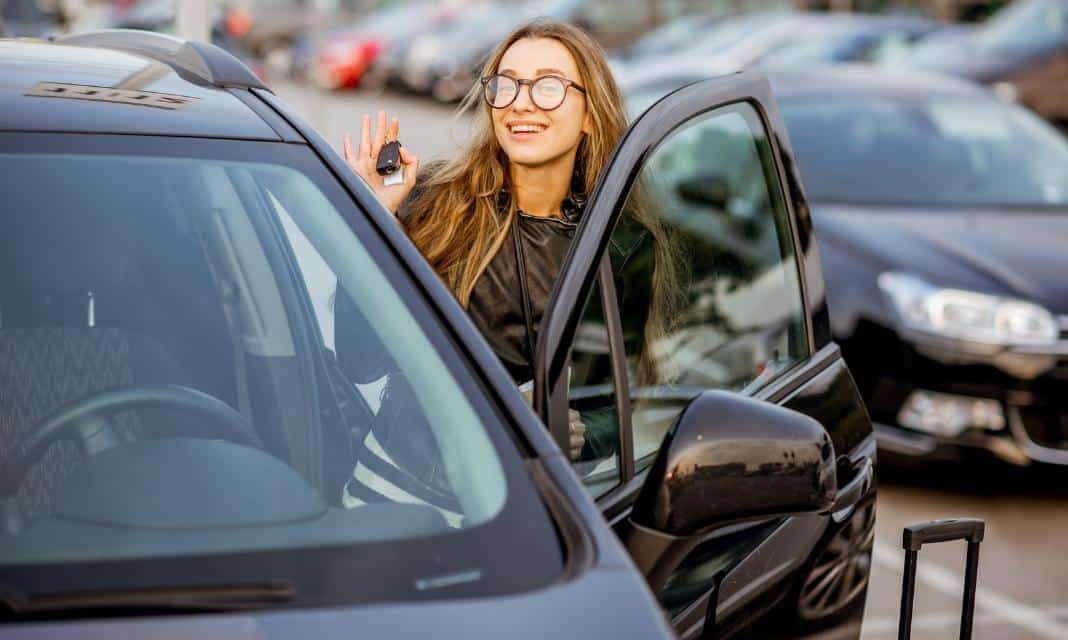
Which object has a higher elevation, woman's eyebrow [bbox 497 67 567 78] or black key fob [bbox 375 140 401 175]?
woman's eyebrow [bbox 497 67 567 78]

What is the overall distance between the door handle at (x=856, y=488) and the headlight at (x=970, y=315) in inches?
126

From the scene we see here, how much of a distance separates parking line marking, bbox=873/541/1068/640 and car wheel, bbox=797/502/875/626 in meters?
1.76

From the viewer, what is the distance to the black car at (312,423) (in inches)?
77.5

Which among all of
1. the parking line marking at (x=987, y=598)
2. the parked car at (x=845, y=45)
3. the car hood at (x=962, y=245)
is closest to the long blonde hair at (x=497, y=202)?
the parking line marking at (x=987, y=598)

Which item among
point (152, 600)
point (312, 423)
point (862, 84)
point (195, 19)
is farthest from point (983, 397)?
point (152, 600)

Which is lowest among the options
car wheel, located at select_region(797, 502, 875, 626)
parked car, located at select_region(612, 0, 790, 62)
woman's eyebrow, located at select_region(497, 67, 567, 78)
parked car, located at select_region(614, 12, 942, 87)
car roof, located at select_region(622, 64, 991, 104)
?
parked car, located at select_region(612, 0, 790, 62)

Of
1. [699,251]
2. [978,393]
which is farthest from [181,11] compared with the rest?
[978,393]

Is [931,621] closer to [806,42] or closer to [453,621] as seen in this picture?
[453,621]

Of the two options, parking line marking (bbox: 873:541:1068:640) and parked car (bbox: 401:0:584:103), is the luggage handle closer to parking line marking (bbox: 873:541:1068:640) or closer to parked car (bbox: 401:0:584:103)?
parking line marking (bbox: 873:541:1068:640)

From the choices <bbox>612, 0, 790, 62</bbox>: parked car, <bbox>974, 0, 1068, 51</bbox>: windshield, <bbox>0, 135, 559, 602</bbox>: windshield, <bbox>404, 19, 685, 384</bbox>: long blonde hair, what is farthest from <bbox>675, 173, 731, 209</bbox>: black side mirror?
<bbox>612, 0, 790, 62</bbox>: parked car

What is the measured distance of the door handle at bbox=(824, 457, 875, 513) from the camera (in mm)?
2998

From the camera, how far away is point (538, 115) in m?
3.28

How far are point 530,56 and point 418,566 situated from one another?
5.17 ft

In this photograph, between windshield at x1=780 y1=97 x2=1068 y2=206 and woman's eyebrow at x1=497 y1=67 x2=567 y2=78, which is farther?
windshield at x1=780 y1=97 x2=1068 y2=206
